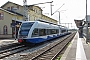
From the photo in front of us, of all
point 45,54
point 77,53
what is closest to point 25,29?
point 45,54

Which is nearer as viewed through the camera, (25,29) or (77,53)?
(77,53)

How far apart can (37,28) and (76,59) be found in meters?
10.0

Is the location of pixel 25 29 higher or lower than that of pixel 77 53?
higher

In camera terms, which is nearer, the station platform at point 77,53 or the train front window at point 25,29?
the station platform at point 77,53

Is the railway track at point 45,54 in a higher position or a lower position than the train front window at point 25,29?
lower

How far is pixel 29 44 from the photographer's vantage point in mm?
22312

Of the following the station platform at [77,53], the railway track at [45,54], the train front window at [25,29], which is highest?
the train front window at [25,29]

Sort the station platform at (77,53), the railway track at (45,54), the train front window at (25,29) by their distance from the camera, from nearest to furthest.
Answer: the station platform at (77,53)
the railway track at (45,54)
the train front window at (25,29)

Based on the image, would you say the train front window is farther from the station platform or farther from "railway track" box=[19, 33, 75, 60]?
the station platform

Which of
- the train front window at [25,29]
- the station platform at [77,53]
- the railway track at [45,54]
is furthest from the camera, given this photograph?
the train front window at [25,29]

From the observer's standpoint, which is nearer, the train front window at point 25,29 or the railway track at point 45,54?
the railway track at point 45,54

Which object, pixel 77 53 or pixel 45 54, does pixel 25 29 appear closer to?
pixel 45 54

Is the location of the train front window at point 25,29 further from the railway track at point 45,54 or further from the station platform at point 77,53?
the station platform at point 77,53

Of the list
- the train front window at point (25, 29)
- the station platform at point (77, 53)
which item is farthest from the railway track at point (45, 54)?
the train front window at point (25, 29)
